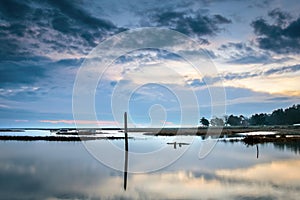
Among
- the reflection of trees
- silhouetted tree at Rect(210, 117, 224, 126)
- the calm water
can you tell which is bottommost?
the calm water

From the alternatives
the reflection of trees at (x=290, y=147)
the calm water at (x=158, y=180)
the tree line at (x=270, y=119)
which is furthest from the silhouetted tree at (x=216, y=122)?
→ the calm water at (x=158, y=180)

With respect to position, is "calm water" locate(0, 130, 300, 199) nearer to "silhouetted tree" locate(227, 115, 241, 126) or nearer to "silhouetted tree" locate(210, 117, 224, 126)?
"silhouetted tree" locate(210, 117, 224, 126)

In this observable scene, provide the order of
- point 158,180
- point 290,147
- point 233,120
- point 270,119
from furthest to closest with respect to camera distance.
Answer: point 233,120, point 270,119, point 290,147, point 158,180

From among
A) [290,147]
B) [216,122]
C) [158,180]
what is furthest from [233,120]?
[158,180]

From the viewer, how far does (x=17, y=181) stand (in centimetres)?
2005

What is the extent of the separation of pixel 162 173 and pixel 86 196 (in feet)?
25.4

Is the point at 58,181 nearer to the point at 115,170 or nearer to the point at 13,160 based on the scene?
the point at 115,170

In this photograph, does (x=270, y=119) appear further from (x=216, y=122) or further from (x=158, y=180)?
(x=158, y=180)

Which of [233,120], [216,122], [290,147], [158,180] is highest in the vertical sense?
[233,120]

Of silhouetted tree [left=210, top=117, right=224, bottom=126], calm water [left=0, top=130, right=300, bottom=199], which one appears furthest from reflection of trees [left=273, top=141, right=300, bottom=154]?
silhouetted tree [left=210, top=117, right=224, bottom=126]

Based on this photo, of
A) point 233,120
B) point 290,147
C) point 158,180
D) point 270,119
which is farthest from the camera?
point 233,120

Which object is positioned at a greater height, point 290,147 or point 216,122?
point 216,122

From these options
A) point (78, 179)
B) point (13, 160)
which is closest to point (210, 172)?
point (78, 179)

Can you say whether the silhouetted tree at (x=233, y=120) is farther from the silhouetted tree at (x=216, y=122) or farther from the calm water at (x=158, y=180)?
the calm water at (x=158, y=180)
